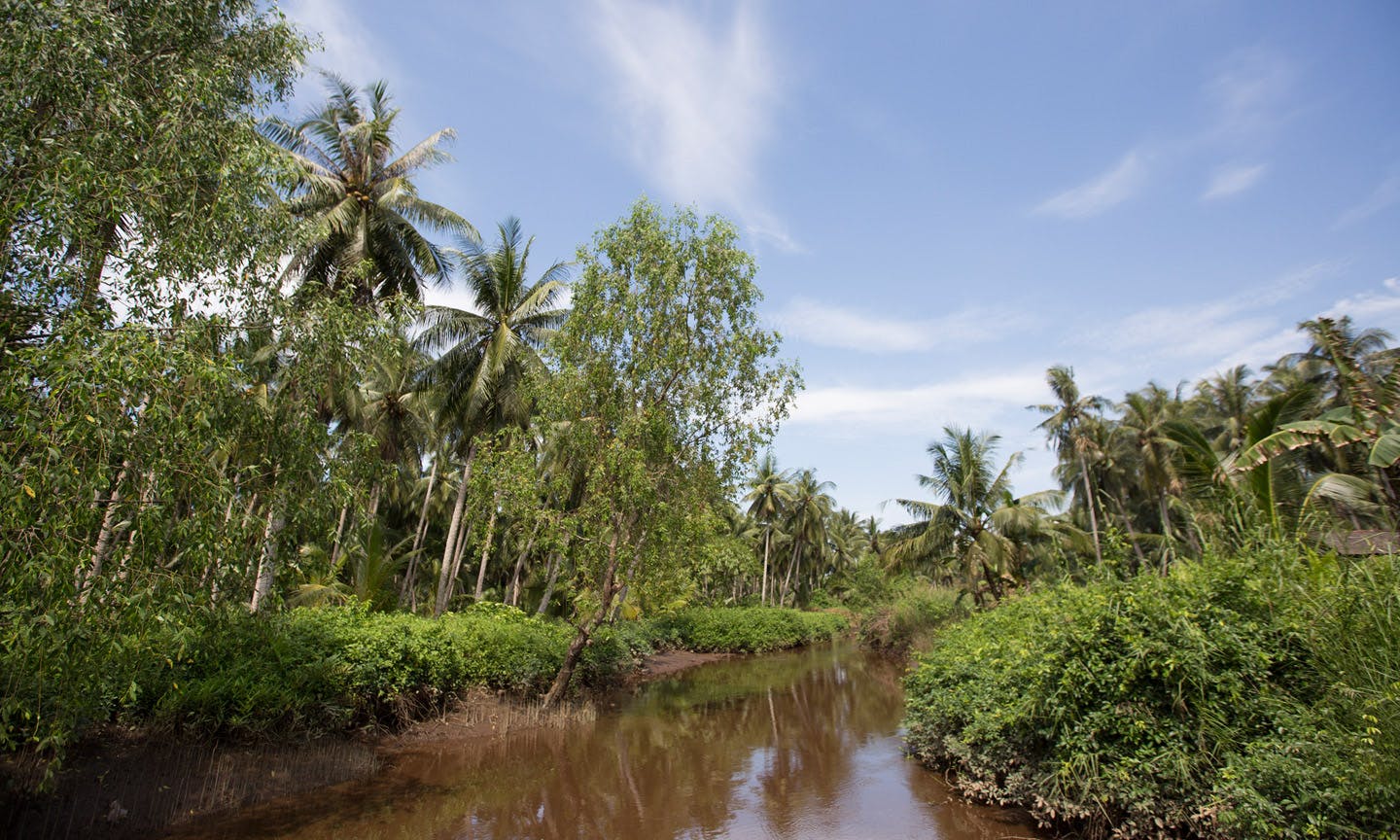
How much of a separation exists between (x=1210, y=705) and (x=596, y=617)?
36.7 ft

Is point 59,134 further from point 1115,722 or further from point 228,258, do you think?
point 1115,722

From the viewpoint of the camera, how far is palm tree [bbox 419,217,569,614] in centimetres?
1911

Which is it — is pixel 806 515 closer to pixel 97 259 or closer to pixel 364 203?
pixel 364 203

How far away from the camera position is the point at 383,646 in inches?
436

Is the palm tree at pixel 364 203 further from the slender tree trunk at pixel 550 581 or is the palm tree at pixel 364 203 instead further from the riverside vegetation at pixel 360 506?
the slender tree trunk at pixel 550 581

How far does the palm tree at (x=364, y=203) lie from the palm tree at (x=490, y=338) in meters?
2.25

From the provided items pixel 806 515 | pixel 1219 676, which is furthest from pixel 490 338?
pixel 806 515

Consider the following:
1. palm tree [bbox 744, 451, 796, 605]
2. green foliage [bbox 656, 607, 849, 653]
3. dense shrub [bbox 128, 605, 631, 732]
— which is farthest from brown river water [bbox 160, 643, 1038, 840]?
palm tree [bbox 744, 451, 796, 605]

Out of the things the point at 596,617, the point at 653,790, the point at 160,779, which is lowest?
the point at 653,790

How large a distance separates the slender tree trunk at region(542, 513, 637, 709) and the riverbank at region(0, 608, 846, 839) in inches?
16.5

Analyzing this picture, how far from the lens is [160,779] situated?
24.6 ft

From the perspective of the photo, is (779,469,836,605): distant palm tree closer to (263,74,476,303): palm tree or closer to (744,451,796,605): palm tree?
(744,451,796,605): palm tree

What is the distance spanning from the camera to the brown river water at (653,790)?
8023mm

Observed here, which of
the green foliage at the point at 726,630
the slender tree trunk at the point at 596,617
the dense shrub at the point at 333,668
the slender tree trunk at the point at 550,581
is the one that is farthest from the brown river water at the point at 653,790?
the green foliage at the point at 726,630
